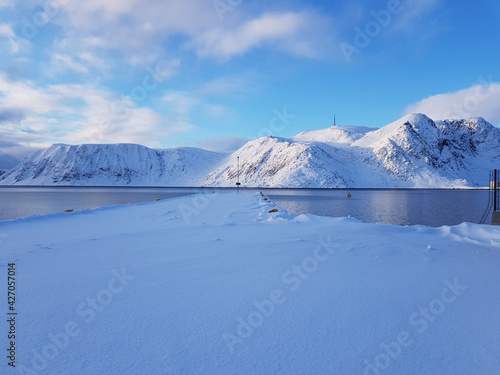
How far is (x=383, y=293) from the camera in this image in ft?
17.5

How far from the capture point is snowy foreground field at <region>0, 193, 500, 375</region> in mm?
3406

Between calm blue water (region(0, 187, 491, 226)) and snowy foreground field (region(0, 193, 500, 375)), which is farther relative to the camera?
calm blue water (region(0, 187, 491, 226))

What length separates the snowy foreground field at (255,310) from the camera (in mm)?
3406

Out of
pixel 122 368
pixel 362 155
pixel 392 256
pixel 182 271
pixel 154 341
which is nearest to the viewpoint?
pixel 122 368

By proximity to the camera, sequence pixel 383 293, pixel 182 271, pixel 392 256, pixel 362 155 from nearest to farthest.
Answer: pixel 383 293 → pixel 182 271 → pixel 392 256 → pixel 362 155

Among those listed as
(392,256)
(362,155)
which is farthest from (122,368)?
(362,155)

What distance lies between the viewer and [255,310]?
15.5 ft

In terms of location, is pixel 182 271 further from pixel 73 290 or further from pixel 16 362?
pixel 16 362

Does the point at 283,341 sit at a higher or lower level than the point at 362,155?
lower

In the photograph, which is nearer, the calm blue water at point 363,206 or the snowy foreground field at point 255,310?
the snowy foreground field at point 255,310

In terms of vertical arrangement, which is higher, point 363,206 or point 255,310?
point 255,310

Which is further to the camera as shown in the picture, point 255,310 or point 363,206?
point 363,206

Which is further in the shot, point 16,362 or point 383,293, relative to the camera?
point 383,293

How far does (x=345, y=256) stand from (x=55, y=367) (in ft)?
22.5
